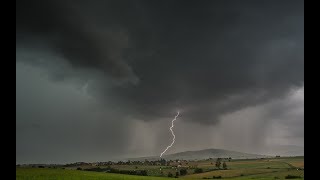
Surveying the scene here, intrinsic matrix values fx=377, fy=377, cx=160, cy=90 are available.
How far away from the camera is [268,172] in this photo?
21.3 m

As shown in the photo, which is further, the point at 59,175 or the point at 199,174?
the point at 199,174

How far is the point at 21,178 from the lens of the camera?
12562 mm

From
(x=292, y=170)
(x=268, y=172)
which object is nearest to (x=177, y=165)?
(x=268, y=172)
